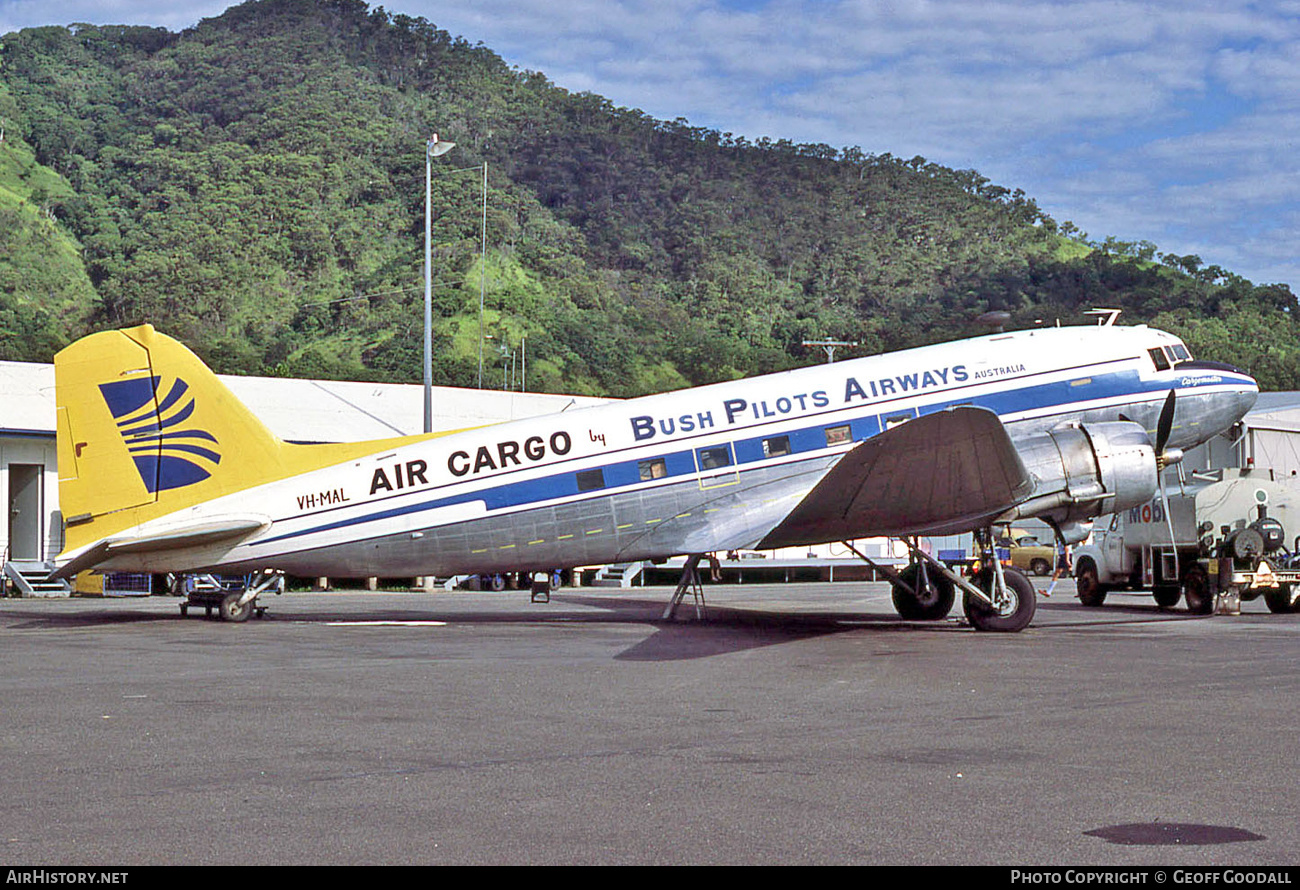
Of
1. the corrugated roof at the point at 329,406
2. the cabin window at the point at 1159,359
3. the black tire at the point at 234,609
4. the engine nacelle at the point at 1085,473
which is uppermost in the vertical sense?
the corrugated roof at the point at 329,406

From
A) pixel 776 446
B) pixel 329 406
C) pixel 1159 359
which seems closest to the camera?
pixel 776 446

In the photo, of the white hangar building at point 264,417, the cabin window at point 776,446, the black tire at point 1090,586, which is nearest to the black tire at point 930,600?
the cabin window at point 776,446

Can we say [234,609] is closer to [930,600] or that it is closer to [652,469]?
[652,469]

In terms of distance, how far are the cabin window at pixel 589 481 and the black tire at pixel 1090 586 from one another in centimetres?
1395

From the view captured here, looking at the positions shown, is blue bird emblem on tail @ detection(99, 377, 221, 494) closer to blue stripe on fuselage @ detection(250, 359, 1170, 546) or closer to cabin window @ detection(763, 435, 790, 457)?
blue stripe on fuselage @ detection(250, 359, 1170, 546)

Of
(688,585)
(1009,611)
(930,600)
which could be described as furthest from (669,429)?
(1009,611)

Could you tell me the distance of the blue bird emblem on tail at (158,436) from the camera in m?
20.7

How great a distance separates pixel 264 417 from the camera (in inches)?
1757

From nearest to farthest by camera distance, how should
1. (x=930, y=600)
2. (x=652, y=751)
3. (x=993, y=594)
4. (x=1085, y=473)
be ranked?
(x=652, y=751) → (x=1085, y=473) → (x=993, y=594) → (x=930, y=600)

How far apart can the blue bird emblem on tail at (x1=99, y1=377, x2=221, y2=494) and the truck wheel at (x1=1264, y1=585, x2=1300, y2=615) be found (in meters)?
20.0

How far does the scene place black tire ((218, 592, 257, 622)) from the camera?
72.6 ft

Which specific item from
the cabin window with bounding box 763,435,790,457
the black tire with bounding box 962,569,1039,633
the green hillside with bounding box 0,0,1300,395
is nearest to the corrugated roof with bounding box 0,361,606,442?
the cabin window with bounding box 763,435,790,457

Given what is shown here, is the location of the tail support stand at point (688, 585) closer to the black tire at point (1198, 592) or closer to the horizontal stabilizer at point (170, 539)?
the horizontal stabilizer at point (170, 539)

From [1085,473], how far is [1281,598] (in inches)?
345
